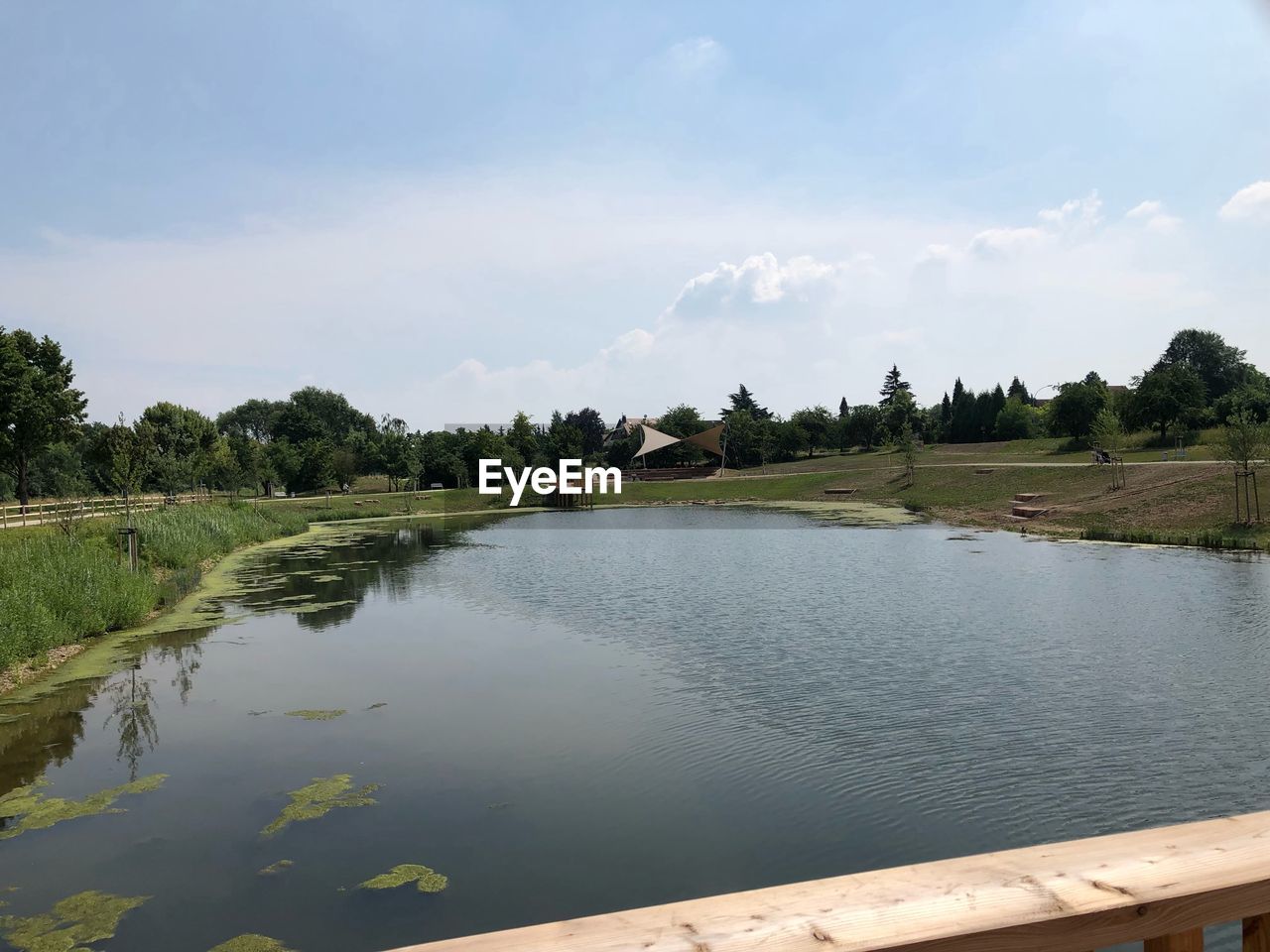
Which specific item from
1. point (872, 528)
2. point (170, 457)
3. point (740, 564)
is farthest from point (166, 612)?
point (872, 528)

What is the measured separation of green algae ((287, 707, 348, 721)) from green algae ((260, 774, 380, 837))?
8.95ft

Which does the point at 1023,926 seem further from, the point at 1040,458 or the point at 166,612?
the point at 1040,458

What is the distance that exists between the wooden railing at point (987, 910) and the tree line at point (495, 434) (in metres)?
31.1

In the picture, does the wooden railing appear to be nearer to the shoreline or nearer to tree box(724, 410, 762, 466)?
the shoreline

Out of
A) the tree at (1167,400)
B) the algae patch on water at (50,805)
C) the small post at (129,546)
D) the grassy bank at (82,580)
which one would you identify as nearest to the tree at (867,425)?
the tree at (1167,400)

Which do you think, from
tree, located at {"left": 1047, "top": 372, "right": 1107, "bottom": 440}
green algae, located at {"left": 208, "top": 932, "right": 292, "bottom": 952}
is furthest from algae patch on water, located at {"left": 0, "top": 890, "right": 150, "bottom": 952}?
tree, located at {"left": 1047, "top": 372, "right": 1107, "bottom": 440}

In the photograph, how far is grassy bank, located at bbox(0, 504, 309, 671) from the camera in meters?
16.7

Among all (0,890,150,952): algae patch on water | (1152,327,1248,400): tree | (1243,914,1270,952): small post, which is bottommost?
(0,890,150,952): algae patch on water

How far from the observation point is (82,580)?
1994 centimetres

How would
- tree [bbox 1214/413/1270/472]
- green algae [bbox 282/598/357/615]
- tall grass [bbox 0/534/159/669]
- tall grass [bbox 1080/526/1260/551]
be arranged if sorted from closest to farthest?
1. tall grass [bbox 0/534/159/669]
2. green algae [bbox 282/598/357/615]
3. tall grass [bbox 1080/526/1260/551]
4. tree [bbox 1214/413/1270/472]

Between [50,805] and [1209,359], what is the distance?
344 feet

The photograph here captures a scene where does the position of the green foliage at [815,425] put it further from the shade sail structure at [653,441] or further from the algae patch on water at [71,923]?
the algae patch on water at [71,923]

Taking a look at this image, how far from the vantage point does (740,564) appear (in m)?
29.1

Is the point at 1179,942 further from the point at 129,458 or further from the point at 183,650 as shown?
the point at 129,458
